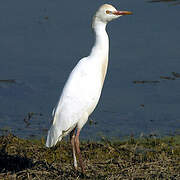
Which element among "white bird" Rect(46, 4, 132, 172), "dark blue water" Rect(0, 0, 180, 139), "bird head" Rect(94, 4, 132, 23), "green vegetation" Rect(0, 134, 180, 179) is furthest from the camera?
"dark blue water" Rect(0, 0, 180, 139)

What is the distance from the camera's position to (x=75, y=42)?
992cm

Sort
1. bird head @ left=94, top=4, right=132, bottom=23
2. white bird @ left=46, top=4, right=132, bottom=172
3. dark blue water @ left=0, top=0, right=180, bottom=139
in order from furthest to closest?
1. dark blue water @ left=0, top=0, right=180, bottom=139
2. bird head @ left=94, top=4, right=132, bottom=23
3. white bird @ left=46, top=4, right=132, bottom=172

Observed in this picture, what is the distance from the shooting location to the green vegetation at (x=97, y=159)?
612cm

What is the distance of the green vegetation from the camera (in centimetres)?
612

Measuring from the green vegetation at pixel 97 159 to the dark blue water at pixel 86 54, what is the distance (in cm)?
54

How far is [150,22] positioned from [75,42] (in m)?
1.38

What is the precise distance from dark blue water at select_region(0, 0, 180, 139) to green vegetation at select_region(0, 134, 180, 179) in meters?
0.54

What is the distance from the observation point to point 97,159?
267 inches

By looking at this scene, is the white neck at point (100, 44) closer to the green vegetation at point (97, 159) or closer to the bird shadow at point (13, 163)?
the green vegetation at point (97, 159)

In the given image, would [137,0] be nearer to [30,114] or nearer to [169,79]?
[169,79]

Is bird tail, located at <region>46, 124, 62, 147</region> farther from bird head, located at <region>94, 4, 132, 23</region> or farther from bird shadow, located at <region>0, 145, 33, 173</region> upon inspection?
bird head, located at <region>94, 4, 132, 23</region>

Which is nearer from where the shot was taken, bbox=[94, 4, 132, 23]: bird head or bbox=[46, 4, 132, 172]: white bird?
bbox=[46, 4, 132, 172]: white bird

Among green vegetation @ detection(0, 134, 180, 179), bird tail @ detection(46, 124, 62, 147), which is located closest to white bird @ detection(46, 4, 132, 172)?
bird tail @ detection(46, 124, 62, 147)

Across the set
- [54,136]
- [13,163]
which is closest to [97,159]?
[54,136]
